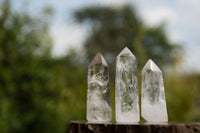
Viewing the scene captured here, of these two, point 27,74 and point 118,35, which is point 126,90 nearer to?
point 27,74

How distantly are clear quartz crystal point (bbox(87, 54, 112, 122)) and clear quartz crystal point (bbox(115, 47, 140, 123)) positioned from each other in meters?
0.09

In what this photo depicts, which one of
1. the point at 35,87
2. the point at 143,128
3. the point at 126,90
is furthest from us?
the point at 35,87

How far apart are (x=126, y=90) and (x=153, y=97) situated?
0.20 metres

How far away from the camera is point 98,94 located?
234 cm

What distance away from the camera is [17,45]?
626 centimetres

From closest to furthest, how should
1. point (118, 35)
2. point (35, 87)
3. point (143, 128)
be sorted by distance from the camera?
1. point (143, 128)
2. point (35, 87)
3. point (118, 35)

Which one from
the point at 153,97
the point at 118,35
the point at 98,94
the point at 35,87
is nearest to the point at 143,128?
the point at 153,97

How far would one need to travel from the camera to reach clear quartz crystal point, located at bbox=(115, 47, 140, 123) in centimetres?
228

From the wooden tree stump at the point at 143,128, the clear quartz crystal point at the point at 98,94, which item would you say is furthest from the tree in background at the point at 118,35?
the wooden tree stump at the point at 143,128

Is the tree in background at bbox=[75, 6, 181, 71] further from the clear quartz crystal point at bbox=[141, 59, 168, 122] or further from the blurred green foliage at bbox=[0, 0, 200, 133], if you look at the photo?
the clear quartz crystal point at bbox=[141, 59, 168, 122]

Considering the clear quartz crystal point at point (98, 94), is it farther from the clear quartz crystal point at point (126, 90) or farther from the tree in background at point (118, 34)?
the tree in background at point (118, 34)

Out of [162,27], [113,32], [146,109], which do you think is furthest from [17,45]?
[162,27]

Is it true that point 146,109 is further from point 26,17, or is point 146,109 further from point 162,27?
point 162,27

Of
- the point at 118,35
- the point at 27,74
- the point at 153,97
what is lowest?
the point at 153,97
